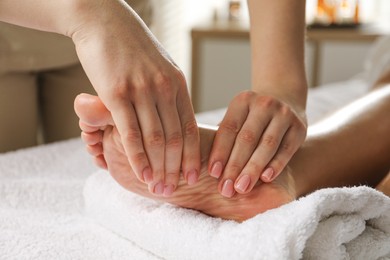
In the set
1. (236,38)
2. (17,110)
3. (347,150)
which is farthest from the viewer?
(236,38)

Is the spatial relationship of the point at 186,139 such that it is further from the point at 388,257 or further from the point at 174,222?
the point at 388,257

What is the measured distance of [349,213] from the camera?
0.69 m

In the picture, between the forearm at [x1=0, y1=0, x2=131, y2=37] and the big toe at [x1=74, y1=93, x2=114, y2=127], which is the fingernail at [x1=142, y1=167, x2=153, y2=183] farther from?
the forearm at [x1=0, y1=0, x2=131, y2=37]

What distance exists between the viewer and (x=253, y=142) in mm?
773

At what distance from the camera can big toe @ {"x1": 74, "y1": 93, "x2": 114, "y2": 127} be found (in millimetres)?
691

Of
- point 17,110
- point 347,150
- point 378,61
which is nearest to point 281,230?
point 347,150

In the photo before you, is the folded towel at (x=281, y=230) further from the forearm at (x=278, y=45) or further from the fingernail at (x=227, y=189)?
the forearm at (x=278, y=45)

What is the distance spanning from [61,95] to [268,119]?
0.72 meters

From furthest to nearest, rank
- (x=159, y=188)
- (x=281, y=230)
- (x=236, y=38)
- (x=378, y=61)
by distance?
(x=236, y=38) < (x=378, y=61) < (x=159, y=188) < (x=281, y=230)

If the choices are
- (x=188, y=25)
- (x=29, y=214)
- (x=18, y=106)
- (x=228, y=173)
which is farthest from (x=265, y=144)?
(x=188, y=25)

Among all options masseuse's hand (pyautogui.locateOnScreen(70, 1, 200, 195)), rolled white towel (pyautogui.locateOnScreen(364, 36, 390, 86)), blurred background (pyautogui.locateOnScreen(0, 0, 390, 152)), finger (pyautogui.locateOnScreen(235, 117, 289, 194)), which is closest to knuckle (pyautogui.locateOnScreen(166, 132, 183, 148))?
masseuse's hand (pyautogui.locateOnScreen(70, 1, 200, 195))

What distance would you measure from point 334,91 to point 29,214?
3.95ft

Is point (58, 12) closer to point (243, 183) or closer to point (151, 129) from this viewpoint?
point (151, 129)

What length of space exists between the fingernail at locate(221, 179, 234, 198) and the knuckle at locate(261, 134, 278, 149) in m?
0.07
